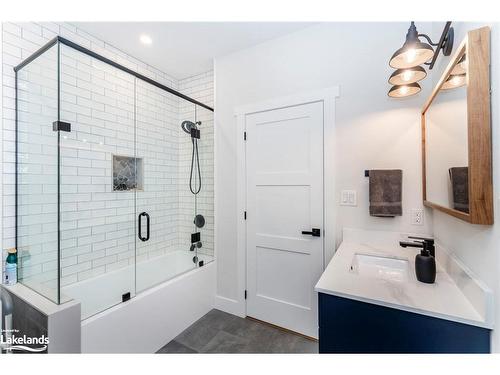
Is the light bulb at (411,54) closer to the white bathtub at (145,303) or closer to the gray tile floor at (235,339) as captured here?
the gray tile floor at (235,339)

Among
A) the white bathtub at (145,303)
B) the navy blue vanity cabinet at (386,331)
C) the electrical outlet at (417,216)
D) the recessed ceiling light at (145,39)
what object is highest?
the recessed ceiling light at (145,39)

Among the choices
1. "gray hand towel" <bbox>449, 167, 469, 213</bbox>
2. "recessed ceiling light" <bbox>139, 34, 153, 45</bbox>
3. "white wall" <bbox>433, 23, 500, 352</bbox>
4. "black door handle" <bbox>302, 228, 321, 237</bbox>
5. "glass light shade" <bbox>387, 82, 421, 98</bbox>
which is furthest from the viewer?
"recessed ceiling light" <bbox>139, 34, 153, 45</bbox>

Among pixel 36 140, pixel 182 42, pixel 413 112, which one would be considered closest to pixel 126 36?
pixel 182 42

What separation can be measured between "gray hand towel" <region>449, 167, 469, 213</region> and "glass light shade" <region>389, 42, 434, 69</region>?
0.59 metres

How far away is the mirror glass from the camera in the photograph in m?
0.94

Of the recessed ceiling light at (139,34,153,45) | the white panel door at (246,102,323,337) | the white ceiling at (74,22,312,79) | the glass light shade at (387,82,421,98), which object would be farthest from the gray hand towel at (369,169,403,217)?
the recessed ceiling light at (139,34,153,45)

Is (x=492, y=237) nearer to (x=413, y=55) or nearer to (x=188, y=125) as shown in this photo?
(x=413, y=55)

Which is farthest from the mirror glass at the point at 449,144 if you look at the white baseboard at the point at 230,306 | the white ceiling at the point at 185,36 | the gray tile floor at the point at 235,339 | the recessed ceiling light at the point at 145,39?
the recessed ceiling light at the point at 145,39

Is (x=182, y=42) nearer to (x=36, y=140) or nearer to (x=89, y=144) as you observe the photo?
(x=89, y=144)

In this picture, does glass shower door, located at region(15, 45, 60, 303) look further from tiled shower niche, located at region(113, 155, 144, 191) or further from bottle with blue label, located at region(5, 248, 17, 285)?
tiled shower niche, located at region(113, 155, 144, 191)

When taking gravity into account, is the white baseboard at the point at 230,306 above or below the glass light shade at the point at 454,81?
below

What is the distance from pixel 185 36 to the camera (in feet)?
7.20

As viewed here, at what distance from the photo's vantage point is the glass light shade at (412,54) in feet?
3.71

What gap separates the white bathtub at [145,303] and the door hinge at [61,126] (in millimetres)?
1287
